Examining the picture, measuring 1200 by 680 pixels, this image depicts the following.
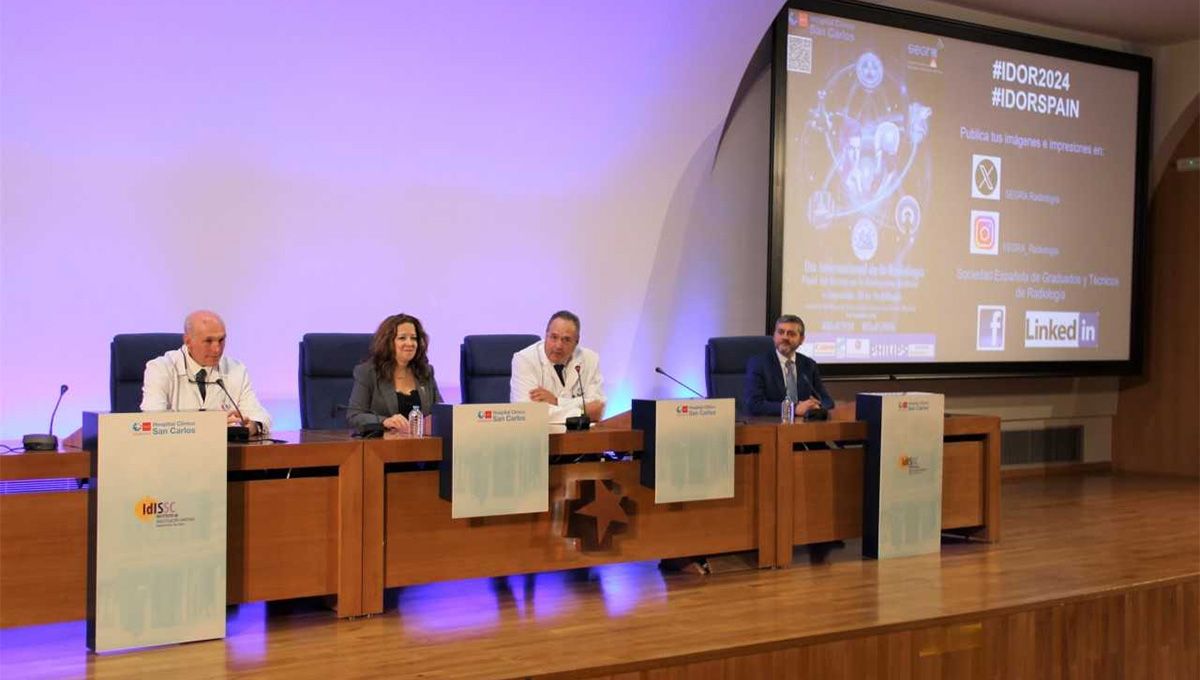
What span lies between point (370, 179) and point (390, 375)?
1564 mm

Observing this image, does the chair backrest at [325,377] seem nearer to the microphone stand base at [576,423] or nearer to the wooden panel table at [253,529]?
the wooden panel table at [253,529]

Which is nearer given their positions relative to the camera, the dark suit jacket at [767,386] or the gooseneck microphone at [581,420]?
the gooseneck microphone at [581,420]

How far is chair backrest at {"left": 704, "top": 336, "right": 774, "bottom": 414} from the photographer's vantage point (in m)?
5.28

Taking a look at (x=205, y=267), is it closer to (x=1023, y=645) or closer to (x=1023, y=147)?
(x=1023, y=645)

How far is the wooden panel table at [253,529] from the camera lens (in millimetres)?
3043

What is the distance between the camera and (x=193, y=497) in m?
3.16

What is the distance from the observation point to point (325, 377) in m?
4.50

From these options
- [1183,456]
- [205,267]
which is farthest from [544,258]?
[1183,456]

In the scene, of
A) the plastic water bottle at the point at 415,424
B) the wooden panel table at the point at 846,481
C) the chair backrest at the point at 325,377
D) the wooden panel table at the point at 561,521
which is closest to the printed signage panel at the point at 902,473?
the wooden panel table at the point at 846,481

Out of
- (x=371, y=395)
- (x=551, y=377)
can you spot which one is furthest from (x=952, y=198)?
(x=371, y=395)

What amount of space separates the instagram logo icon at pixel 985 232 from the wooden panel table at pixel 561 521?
3.13 meters

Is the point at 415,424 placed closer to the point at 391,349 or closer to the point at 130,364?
the point at 391,349

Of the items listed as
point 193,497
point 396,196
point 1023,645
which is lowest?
point 1023,645

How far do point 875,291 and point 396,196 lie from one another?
2.72 m
